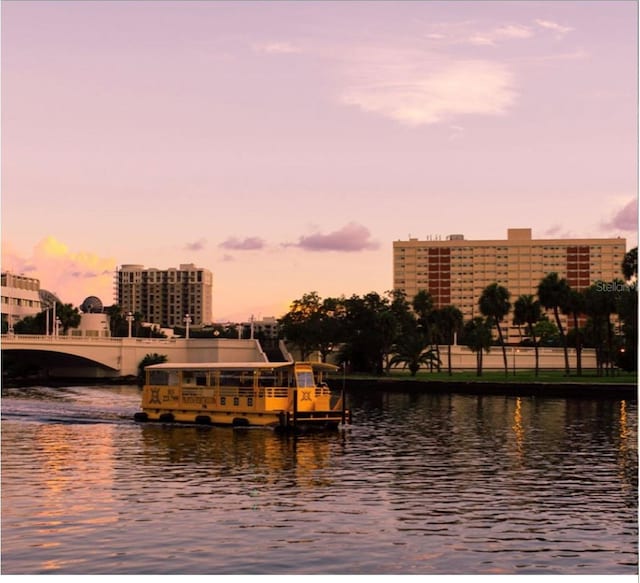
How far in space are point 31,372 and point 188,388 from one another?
118003mm

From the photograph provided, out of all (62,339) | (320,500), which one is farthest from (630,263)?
(320,500)

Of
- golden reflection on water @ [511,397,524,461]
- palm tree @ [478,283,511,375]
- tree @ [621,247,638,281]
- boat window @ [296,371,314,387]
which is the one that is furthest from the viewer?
palm tree @ [478,283,511,375]

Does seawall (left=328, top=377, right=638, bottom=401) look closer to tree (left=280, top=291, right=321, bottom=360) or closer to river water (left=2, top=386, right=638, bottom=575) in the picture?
tree (left=280, top=291, right=321, bottom=360)

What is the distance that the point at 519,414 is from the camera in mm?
93438

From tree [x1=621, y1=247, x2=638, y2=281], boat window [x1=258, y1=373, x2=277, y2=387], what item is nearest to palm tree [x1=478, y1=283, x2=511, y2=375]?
tree [x1=621, y1=247, x2=638, y2=281]

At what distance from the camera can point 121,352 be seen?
172500 mm

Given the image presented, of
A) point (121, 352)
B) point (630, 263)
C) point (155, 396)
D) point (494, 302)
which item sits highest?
point (630, 263)

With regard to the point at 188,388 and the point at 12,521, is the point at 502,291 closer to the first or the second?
the point at 188,388

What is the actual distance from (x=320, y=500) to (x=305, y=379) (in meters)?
31.6

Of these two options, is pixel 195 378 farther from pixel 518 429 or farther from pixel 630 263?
pixel 630 263

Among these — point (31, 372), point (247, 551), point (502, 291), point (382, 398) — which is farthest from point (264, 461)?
point (31, 372)

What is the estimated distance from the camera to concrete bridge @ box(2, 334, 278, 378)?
547 ft

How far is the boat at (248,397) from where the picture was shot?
7262 cm

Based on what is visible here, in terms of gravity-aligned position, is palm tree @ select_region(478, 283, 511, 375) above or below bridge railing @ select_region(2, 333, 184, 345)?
above
